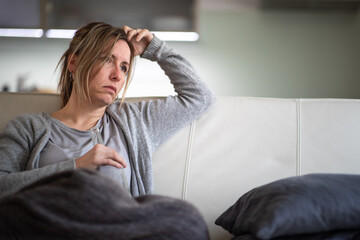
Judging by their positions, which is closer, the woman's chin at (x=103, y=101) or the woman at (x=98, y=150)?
the woman at (x=98, y=150)

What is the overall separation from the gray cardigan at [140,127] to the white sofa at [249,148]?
0.07 meters

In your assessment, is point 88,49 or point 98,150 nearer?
point 98,150

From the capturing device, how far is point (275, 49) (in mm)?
3385

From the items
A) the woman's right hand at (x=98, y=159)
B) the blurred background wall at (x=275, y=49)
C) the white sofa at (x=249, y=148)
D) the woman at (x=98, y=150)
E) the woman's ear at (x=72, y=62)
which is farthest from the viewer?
the blurred background wall at (x=275, y=49)

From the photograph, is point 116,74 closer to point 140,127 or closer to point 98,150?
point 140,127

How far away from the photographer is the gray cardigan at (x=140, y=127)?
1.19 m

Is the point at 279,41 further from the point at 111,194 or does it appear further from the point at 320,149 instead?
the point at 111,194

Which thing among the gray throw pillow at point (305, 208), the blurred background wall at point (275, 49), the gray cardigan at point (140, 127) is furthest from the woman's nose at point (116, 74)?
the blurred background wall at point (275, 49)

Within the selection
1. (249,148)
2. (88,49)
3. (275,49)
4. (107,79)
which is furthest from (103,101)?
(275,49)

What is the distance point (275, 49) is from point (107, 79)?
2390mm

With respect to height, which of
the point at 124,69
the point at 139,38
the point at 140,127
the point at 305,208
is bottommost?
the point at 305,208

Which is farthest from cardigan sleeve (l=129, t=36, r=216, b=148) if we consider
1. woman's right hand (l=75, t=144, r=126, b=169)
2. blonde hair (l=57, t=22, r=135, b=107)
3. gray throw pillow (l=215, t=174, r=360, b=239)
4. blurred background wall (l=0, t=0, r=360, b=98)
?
blurred background wall (l=0, t=0, r=360, b=98)

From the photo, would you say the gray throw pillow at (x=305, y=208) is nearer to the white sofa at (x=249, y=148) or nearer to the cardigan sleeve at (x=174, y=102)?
the white sofa at (x=249, y=148)

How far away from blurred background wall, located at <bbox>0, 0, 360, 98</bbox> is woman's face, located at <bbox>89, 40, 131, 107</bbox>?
2.09m
